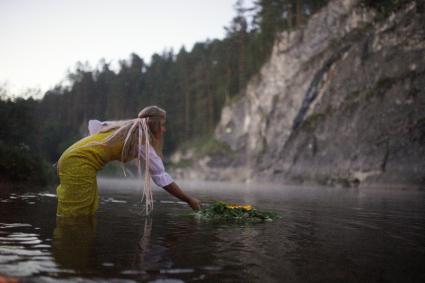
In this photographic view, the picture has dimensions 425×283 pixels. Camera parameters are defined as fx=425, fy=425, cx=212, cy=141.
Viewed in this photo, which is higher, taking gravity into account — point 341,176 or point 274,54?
point 274,54

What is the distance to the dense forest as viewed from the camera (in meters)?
A: 58.6

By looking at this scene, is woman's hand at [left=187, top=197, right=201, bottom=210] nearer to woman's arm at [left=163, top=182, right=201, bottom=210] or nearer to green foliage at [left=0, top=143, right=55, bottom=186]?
woman's arm at [left=163, top=182, right=201, bottom=210]

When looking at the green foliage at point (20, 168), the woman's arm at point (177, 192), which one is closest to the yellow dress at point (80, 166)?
the woman's arm at point (177, 192)

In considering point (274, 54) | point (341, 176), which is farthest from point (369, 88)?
point (274, 54)

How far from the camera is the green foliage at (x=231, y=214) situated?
845cm

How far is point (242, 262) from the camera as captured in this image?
450 cm

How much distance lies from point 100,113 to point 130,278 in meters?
108

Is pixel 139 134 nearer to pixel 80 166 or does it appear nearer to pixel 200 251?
pixel 80 166

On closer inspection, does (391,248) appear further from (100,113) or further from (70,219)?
(100,113)

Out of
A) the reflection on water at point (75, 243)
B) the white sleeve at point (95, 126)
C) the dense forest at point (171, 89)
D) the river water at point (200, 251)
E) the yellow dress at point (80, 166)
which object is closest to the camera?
the river water at point (200, 251)

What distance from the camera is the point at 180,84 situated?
97.7 m

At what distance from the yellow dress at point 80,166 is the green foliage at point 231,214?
94.9 inches

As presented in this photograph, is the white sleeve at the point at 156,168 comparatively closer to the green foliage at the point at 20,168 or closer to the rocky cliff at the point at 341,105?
the green foliage at the point at 20,168

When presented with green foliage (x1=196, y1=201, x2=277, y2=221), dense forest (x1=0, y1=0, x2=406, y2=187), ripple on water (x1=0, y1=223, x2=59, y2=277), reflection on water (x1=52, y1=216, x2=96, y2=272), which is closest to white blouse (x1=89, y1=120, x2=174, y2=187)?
reflection on water (x1=52, y1=216, x2=96, y2=272)
